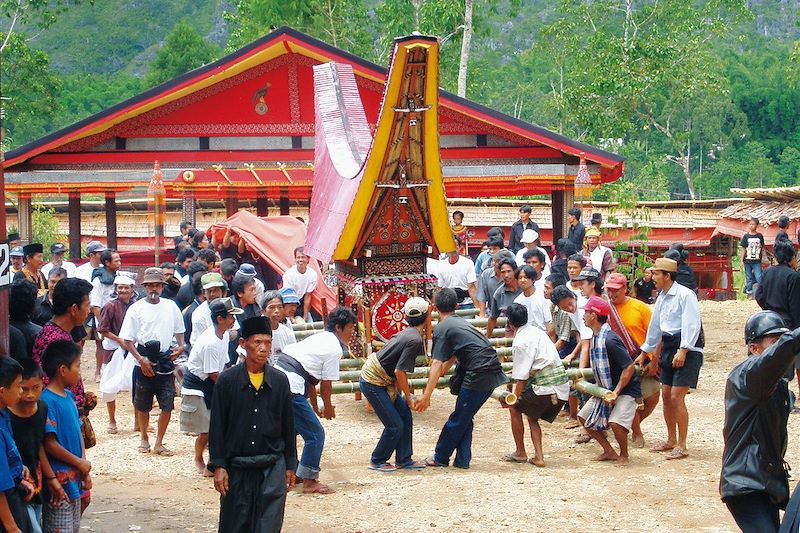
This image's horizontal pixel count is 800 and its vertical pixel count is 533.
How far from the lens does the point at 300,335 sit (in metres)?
13.9

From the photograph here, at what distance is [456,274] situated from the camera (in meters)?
15.9

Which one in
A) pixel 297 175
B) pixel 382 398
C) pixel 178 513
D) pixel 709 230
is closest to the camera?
pixel 178 513

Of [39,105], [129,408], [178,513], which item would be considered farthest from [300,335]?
[39,105]

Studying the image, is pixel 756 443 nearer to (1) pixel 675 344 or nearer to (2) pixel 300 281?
(1) pixel 675 344

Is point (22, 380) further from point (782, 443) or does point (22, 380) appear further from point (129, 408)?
point (129, 408)

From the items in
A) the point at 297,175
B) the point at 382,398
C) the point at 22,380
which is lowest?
the point at 382,398

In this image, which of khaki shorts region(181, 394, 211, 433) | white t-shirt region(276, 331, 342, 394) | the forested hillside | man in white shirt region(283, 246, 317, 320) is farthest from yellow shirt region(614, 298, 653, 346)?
the forested hillside

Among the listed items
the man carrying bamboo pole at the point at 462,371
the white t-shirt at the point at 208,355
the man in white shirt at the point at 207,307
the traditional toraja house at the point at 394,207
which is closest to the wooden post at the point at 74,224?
the traditional toraja house at the point at 394,207

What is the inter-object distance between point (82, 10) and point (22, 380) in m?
82.9

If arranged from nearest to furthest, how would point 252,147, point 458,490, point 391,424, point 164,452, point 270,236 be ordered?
point 458,490 → point 391,424 → point 164,452 → point 270,236 → point 252,147

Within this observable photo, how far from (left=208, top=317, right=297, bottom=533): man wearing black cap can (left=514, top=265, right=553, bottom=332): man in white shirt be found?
19.3 feet

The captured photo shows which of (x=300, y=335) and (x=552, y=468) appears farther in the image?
(x=300, y=335)

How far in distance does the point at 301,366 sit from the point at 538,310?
3.81 metres

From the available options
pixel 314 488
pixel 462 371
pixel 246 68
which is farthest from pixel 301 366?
pixel 246 68
